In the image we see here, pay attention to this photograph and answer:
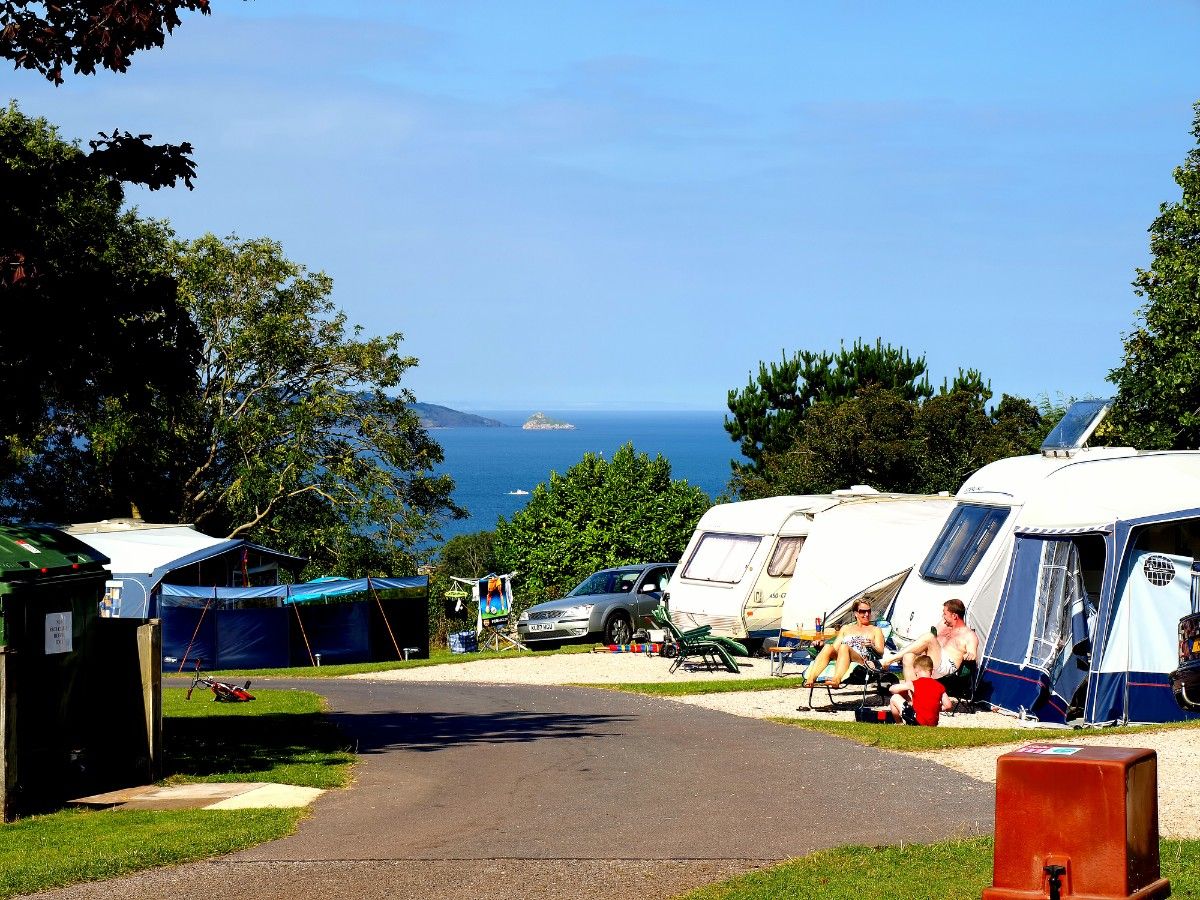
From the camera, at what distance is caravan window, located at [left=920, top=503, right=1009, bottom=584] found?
17031 mm

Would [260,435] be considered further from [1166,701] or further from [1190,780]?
[1190,780]

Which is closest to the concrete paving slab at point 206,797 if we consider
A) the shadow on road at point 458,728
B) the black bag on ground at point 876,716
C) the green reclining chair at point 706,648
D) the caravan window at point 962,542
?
the shadow on road at point 458,728

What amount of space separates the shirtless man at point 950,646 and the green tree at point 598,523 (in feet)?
71.7

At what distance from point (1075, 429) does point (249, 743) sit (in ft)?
33.2

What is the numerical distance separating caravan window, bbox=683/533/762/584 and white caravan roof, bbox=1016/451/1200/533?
890 centimetres

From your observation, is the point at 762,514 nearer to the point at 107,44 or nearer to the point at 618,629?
the point at 618,629

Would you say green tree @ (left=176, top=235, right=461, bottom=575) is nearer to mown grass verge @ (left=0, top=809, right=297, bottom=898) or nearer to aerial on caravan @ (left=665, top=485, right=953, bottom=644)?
aerial on caravan @ (left=665, top=485, right=953, bottom=644)

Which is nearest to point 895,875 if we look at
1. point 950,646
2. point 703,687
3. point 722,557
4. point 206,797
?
point 206,797

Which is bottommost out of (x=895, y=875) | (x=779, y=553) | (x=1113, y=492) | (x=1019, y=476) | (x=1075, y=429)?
(x=895, y=875)

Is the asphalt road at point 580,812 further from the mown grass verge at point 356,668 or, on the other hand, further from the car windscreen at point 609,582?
the car windscreen at point 609,582

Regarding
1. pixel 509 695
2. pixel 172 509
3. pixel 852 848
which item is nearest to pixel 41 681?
pixel 852 848

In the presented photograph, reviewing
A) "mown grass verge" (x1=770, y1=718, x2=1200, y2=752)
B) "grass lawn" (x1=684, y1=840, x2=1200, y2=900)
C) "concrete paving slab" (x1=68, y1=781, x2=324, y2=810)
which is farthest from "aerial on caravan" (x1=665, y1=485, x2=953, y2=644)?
"grass lawn" (x1=684, y1=840, x2=1200, y2=900)

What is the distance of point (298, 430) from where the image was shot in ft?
126

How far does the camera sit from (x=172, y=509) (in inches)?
1577
